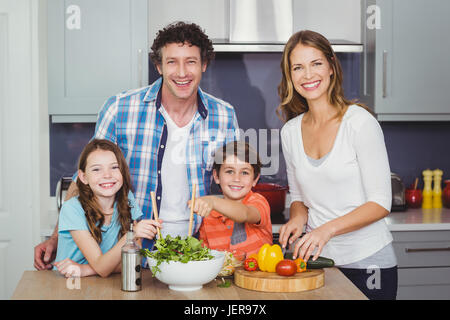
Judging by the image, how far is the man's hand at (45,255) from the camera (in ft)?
6.95

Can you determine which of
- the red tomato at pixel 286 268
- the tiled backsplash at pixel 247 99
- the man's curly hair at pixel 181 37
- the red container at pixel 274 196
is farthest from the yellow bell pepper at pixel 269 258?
the tiled backsplash at pixel 247 99

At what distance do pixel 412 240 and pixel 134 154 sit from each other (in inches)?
59.9

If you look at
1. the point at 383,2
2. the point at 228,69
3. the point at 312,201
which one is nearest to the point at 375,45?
the point at 383,2

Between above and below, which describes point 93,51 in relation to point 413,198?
above

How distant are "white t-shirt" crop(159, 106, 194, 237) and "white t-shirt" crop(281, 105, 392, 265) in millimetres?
487

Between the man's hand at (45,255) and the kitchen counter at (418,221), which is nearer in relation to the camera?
the man's hand at (45,255)

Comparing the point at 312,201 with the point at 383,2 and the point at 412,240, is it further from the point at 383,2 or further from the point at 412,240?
the point at 383,2

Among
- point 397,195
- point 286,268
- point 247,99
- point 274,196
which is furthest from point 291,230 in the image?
point 247,99

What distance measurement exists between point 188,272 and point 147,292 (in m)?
0.14

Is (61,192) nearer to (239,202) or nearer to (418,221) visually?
(239,202)

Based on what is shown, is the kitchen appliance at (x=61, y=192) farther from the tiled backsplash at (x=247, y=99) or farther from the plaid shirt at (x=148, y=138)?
the plaid shirt at (x=148, y=138)

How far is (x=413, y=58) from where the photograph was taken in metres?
3.23

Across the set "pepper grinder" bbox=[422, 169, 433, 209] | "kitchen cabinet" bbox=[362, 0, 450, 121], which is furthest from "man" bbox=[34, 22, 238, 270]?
"pepper grinder" bbox=[422, 169, 433, 209]

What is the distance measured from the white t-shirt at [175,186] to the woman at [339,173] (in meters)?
0.45
